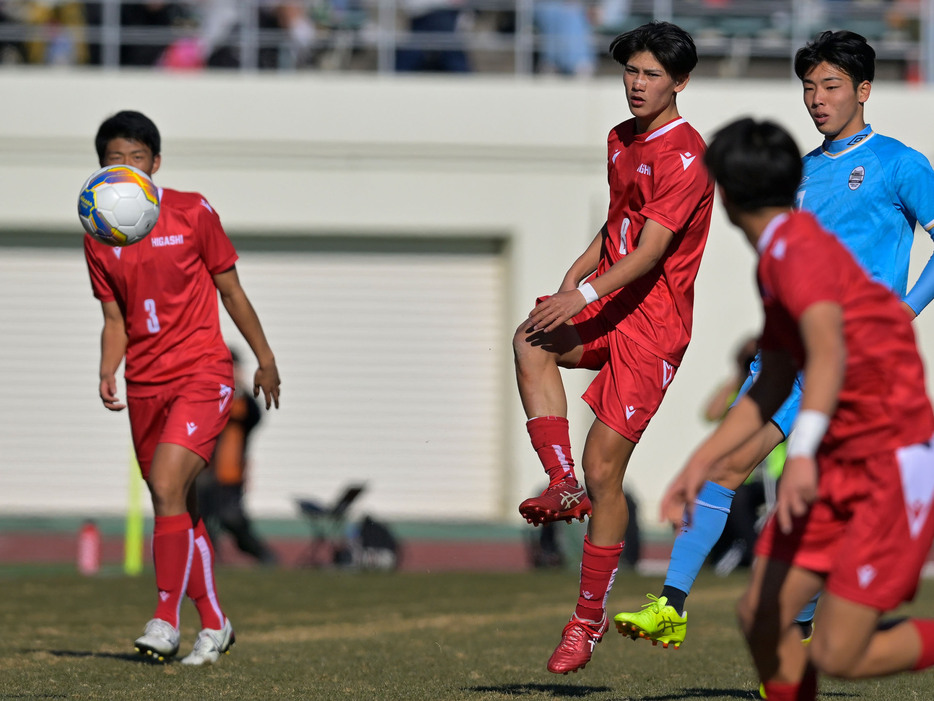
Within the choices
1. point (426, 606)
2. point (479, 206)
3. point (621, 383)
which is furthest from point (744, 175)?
point (479, 206)

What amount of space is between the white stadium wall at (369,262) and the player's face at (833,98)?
11474mm

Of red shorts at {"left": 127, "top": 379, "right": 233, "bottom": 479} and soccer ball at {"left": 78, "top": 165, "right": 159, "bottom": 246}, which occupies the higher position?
soccer ball at {"left": 78, "top": 165, "right": 159, "bottom": 246}

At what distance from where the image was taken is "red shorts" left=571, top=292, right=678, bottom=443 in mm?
5875

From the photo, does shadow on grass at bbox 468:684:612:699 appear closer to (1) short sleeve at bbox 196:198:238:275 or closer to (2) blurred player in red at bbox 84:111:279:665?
(2) blurred player in red at bbox 84:111:279:665

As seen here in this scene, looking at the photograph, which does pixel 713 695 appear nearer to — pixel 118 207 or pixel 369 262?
pixel 118 207

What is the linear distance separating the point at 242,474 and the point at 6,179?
6.06 m

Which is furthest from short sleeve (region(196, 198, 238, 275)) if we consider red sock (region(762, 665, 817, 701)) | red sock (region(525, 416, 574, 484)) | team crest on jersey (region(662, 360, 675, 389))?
red sock (region(762, 665, 817, 701))

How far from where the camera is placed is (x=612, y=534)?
237 inches

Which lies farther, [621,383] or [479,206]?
[479,206]

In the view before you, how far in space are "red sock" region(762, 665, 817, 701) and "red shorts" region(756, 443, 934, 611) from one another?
0.39 meters

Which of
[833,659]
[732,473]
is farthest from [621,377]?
[833,659]

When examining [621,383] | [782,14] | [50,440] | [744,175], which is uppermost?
[782,14]

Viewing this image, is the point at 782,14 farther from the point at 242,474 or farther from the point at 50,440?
A: the point at 50,440

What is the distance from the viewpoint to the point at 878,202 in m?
5.95
